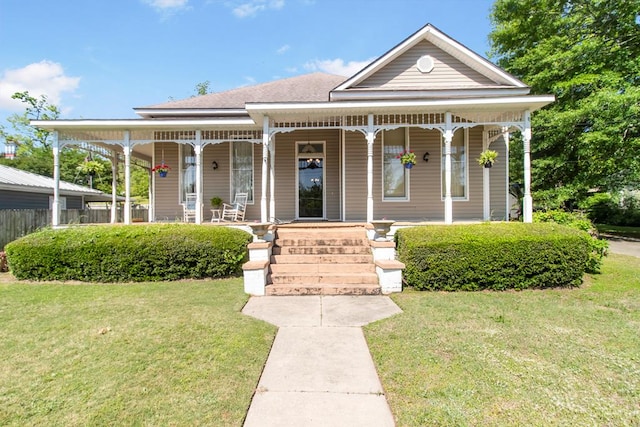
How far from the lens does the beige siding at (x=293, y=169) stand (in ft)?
35.8

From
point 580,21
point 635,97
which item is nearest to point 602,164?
point 635,97

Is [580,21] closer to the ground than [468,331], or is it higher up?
higher up

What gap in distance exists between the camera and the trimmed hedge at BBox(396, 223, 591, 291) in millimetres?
6266

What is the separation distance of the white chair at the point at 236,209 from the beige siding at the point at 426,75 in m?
5.31

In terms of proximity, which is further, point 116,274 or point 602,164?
point 602,164

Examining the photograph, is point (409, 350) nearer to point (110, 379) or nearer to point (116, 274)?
point (110, 379)

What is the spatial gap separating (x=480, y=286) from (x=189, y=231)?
20.3 feet

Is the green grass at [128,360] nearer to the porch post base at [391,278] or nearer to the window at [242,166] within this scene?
Result: the porch post base at [391,278]

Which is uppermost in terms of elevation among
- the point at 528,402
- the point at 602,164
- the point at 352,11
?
the point at 352,11

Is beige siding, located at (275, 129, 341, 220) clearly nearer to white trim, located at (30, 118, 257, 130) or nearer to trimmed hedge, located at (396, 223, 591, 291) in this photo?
white trim, located at (30, 118, 257, 130)

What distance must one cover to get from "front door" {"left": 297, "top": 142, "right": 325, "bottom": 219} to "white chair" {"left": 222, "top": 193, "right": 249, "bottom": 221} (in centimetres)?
181

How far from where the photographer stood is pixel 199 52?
18094 millimetres

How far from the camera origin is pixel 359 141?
10.2 meters

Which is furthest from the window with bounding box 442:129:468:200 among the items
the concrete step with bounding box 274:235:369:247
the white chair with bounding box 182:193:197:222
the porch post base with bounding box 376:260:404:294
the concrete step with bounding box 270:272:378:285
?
the white chair with bounding box 182:193:197:222
